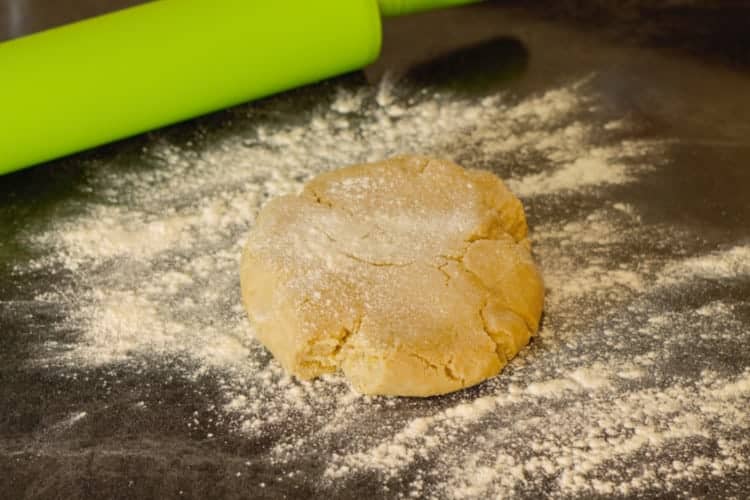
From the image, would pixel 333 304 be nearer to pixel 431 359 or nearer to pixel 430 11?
pixel 431 359

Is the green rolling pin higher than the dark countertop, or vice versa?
the green rolling pin

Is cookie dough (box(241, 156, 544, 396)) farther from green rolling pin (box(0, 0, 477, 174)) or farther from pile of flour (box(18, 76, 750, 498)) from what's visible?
green rolling pin (box(0, 0, 477, 174))

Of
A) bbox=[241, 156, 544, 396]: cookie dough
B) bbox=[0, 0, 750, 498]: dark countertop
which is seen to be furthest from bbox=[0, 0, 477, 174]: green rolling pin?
bbox=[241, 156, 544, 396]: cookie dough

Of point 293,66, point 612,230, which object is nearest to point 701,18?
point 612,230

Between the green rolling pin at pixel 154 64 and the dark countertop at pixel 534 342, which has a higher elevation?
the green rolling pin at pixel 154 64

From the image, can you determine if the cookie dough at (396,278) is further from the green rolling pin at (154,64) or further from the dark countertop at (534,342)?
the green rolling pin at (154,64)

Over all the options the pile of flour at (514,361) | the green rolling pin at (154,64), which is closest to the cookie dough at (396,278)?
the pile of flour at (514,361)

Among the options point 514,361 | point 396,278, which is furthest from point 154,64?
point 514,361
